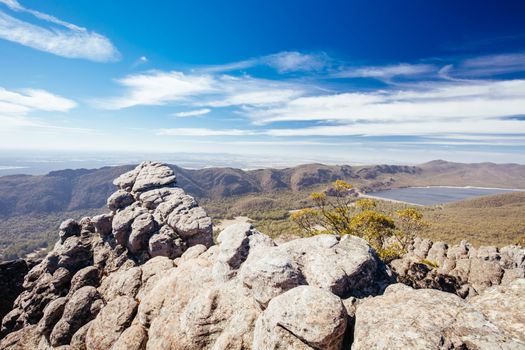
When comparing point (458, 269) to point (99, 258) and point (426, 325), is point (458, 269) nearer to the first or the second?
point (426, 325)

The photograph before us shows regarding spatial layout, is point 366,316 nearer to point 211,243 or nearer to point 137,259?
point 211,243

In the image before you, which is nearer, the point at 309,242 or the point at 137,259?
the point at 309,242

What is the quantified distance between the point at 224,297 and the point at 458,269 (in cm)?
4169

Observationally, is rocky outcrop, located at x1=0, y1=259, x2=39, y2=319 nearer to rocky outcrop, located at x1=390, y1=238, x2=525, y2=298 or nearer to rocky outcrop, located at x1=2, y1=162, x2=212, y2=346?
rocky outcrop, located at x1=2, y1=162, x2=212, y2=346

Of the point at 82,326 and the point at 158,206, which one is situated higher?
the point at 158,206

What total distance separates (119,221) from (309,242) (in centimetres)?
3013

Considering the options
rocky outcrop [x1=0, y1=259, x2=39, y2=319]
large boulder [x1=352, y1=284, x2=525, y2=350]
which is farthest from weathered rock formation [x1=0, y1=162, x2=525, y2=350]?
rocky outcrop [x1=0, y1=259, x2=39, y2=319]

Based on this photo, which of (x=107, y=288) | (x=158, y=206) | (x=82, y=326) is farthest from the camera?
(x=158, y=206)

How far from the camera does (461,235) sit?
106 metres

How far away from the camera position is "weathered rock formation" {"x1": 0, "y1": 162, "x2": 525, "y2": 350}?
13312 mm

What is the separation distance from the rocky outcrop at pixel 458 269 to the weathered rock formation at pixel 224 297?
1.51 m

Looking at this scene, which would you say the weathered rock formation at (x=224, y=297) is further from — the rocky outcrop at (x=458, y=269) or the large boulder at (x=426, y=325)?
the rocky outcrop at (x=458, y=269)

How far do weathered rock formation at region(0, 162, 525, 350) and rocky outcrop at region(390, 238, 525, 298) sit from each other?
4.94ft

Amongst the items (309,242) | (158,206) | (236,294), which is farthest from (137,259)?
(309,242)
